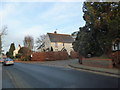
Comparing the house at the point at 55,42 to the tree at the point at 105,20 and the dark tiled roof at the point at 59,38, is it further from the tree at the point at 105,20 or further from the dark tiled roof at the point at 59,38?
the tree at the point at 105,20

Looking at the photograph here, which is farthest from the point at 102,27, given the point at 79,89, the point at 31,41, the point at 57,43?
the point at 31,41

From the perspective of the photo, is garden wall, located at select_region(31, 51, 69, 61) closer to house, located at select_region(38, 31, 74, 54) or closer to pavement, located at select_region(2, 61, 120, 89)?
house, located at select_region(38, 31, 74, 54)

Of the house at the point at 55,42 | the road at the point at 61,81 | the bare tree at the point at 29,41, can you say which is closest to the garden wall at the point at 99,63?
the road at the point at 61,81

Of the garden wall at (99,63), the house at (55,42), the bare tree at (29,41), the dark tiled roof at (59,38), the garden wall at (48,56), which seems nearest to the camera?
the garden wall at (99,63)

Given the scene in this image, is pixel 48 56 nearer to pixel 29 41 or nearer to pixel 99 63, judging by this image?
pixel 99 63

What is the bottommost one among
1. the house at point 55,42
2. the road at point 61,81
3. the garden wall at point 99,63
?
the road at point 61,81

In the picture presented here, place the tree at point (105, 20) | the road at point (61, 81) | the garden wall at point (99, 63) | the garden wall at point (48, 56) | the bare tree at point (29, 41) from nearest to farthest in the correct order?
1. the road at point (61, 81)
2. the tree at point (105, 20)
3. the garden wall at point (99, 63)
4. the garden wall at point (48, 56)
5. the bare tree at point (29, 41)

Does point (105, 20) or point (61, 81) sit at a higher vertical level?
point (105, 20)

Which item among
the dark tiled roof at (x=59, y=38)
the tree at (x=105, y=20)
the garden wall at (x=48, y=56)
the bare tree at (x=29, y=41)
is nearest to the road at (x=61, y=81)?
the tree at (x=105, y=20)

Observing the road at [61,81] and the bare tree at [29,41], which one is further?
the bare tree at [29,41]

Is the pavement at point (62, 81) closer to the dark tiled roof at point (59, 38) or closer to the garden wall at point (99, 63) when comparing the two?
the garden wall at point (99, 63)

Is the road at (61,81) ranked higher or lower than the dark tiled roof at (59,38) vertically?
lower

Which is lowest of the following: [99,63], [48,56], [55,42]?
[99,63]

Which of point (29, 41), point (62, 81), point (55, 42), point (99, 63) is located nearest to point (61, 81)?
point (62, 81)
